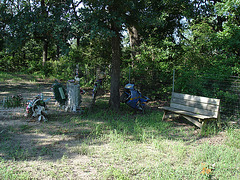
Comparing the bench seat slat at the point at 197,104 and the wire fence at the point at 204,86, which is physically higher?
the wire fence at the point at 204,86

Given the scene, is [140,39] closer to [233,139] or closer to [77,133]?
[77,133]

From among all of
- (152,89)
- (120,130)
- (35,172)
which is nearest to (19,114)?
(120,130)

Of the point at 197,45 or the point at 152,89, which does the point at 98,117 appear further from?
the point at 197,45

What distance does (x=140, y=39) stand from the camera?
42.5 feet

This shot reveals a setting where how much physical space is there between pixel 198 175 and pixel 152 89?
254 inches

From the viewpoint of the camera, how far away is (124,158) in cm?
400

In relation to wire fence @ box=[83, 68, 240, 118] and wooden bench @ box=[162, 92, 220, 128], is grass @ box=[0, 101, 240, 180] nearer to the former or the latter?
wooden bench @ box=[162, 92, 220, 128]

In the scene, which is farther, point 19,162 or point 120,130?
point 120,130

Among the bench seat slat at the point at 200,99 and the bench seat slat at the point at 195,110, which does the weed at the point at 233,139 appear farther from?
the bench seat slat at the point at 200,99

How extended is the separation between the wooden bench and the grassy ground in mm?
349

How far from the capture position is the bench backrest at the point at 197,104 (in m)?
5.79

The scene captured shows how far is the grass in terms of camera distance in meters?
3.44

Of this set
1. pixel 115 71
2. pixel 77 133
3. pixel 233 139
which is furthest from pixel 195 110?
pixel 77 133

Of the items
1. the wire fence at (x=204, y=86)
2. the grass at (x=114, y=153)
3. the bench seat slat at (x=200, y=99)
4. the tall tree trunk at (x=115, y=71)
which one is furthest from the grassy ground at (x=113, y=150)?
the wire fence at (x=204, y=86)
